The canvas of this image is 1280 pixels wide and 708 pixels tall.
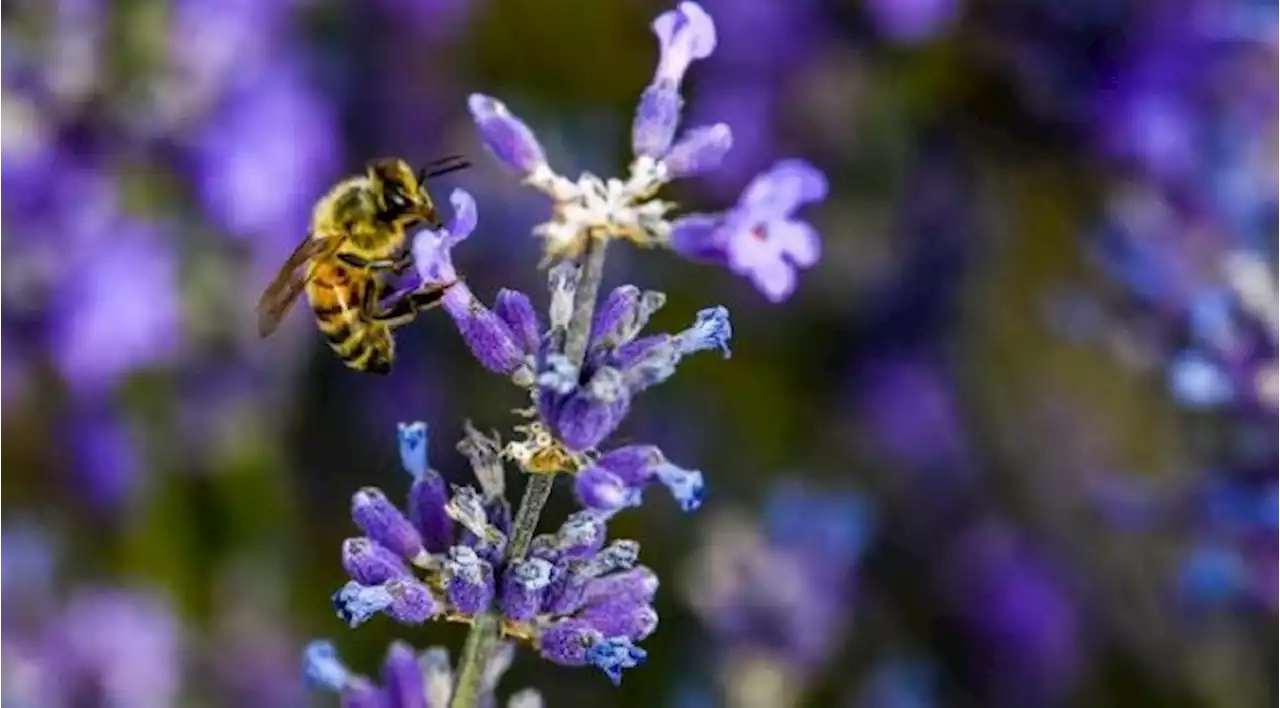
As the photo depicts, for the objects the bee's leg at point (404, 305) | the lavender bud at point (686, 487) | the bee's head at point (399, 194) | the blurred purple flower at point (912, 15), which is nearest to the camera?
the lavender bud at point (686, 487)

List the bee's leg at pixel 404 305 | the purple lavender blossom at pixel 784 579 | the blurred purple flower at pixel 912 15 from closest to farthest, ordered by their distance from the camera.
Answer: the bee's leg at pixel 404 305 → the purple lavender blossom at pixel 784 579 → the blurred purple flower at pixel 912 15

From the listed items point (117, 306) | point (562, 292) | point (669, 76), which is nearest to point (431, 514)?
point (562, 292)

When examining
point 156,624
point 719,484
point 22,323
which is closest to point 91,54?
point 22,323

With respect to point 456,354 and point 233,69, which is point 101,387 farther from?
point 456,354

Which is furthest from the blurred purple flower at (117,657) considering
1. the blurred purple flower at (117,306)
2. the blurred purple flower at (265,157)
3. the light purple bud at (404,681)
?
the light purple bud at (404,681)

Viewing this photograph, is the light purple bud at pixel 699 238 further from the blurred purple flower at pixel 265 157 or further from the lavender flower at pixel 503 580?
the blurred purple flower at pixel 265 157

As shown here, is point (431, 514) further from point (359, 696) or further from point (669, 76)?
point (669, 76)
